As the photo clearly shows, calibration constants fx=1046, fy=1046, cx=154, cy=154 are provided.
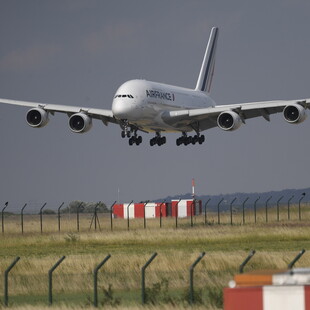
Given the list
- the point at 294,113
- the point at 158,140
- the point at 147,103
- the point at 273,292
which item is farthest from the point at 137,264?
the point at 158,140

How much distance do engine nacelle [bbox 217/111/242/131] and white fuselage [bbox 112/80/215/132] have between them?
4598 mm

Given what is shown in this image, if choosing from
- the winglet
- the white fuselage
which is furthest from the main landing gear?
the winglet

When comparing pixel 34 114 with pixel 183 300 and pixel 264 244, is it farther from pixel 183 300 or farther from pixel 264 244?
pixel 183 300

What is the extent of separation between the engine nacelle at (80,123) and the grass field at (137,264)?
12452 millimetres

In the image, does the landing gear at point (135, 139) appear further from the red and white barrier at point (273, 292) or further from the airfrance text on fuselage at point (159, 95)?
the red and white barrier at point (273, 292)

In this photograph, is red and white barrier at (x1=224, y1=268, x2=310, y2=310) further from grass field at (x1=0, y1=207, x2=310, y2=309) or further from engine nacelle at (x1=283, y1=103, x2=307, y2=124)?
engine nacelle at (x1=283, y1=103, x2=307, y2=124)

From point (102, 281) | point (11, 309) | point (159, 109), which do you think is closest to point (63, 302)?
point (11, 309)

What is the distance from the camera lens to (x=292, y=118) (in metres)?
63.8

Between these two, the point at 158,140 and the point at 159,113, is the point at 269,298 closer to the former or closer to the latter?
the point at 159,113

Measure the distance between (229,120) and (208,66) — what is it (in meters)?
38.7

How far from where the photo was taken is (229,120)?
67812 millimetres

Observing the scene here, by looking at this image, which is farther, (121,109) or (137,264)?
(121,109)

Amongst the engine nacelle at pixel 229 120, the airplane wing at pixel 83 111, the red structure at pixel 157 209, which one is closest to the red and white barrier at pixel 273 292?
the engine nacelle at pixel 229 120

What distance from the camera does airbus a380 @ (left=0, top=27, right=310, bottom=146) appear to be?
65625 mm
